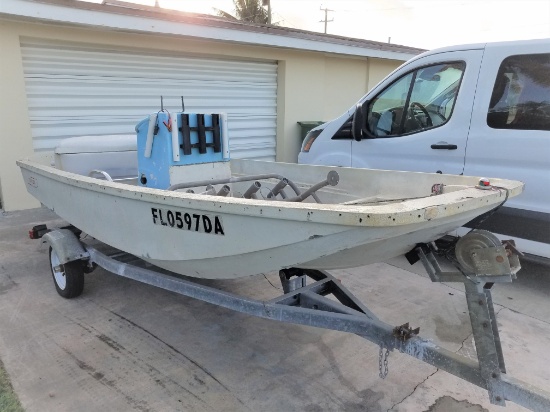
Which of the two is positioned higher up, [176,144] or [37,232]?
[176,144]

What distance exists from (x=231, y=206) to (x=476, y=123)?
2894mm

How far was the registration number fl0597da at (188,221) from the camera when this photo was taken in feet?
7.78

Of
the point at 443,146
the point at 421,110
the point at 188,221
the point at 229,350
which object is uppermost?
the point at 421,110

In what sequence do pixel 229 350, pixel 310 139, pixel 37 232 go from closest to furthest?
pixel 229 350, pixel 37 232, pixel 310 139

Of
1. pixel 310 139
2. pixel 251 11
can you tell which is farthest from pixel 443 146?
pixel 251 11

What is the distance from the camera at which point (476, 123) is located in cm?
401

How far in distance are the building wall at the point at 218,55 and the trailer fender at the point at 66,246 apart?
11.0ft

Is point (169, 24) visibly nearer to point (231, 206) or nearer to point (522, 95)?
point (522, 95)

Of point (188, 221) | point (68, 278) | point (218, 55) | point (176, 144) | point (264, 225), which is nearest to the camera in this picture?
point (264, 225)

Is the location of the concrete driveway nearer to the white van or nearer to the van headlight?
the white van

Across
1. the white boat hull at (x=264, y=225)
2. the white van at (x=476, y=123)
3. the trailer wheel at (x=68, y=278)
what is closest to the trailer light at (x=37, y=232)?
the trailer wheel at (x=68, y=278)

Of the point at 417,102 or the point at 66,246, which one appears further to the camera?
the point at 417,102

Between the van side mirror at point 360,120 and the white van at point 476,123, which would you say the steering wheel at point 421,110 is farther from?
the van side mirror at point 360,120

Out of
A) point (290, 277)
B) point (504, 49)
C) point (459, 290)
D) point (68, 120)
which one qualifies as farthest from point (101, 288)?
point (504, 49)
